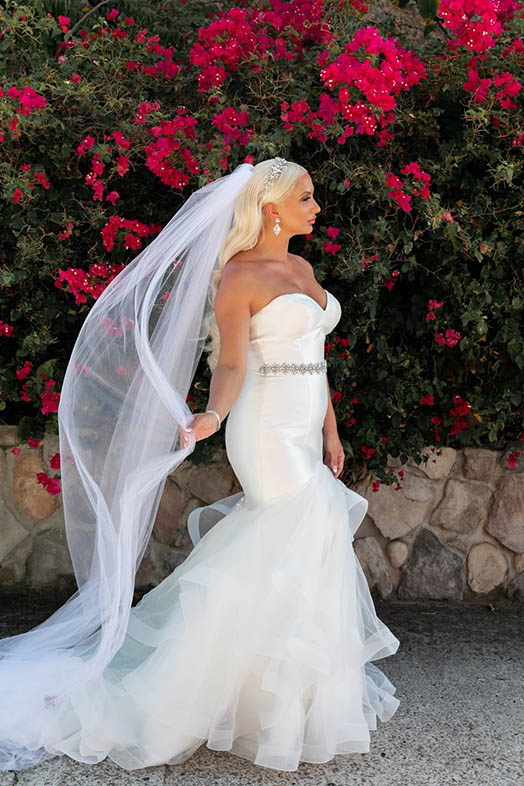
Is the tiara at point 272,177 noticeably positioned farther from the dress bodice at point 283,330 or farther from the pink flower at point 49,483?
the pink flower at point 49,483

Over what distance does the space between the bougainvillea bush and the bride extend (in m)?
0.85

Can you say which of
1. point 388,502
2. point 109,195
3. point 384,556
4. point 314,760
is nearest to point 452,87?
point 109,195

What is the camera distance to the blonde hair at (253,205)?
122 inches

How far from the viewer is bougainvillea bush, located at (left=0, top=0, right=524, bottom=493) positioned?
389cm

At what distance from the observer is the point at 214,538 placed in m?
3.07

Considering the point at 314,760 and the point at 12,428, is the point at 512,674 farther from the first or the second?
the point at 12,428

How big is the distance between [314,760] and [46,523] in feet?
7.04

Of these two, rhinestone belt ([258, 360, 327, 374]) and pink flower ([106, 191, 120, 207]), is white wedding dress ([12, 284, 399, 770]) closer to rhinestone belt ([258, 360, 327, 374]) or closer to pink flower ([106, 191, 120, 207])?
rhinestone belt ([258, 360, 327, 374])

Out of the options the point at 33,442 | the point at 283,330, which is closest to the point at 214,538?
the point at 283,330

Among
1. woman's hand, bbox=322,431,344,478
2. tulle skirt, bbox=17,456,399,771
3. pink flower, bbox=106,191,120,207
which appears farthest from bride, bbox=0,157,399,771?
pink flower, bbox=106,191,120,207

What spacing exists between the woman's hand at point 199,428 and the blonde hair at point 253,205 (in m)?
0.54

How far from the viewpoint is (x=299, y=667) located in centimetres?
284

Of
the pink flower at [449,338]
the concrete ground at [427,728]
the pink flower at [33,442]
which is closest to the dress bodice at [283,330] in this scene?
the pink flower at [449,338]

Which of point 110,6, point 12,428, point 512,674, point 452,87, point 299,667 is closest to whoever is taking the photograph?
point 299,667
